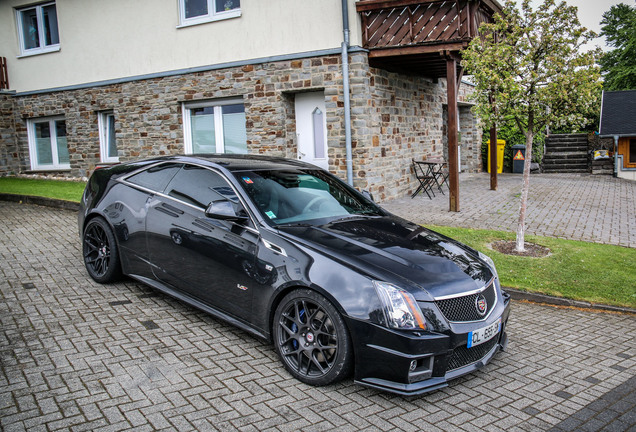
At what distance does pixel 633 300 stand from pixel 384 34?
7989 millimetres

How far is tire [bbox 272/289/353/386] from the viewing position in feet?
12.7

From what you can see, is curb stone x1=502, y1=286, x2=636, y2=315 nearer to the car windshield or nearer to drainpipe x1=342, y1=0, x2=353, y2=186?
the car windshield

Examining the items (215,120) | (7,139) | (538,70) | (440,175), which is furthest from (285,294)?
(7,139)

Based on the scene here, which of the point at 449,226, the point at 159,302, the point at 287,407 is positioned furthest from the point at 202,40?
the point at 287,407

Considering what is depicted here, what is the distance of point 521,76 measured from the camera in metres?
8.04

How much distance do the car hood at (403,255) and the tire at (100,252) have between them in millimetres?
2462

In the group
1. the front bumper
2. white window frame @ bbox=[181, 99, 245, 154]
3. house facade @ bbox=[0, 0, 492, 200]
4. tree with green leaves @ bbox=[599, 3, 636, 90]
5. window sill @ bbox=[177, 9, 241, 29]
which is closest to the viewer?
the front bumper

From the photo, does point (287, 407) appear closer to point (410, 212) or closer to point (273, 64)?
point (410, 212)

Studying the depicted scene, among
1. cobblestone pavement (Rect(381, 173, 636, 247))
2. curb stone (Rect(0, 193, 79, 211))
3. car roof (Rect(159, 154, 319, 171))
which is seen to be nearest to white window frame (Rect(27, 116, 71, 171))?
curb stone (Rect(0, 193, 79, 211))

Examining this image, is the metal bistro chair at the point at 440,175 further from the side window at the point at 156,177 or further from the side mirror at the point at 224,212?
the side mirror at the point at 224,212

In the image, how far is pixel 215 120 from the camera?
14250 mm

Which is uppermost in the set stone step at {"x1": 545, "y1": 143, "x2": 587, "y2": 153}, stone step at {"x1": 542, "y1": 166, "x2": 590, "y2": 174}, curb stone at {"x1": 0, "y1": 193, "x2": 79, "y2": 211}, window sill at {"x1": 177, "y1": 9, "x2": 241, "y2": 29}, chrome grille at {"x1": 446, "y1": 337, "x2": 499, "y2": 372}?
window sill at {"x1": 177, "y1": 9, "x2": 241, "y2": 29}

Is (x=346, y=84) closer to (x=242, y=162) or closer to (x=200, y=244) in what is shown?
(x=242, y=162)

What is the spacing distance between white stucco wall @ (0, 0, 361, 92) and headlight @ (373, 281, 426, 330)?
932cm
